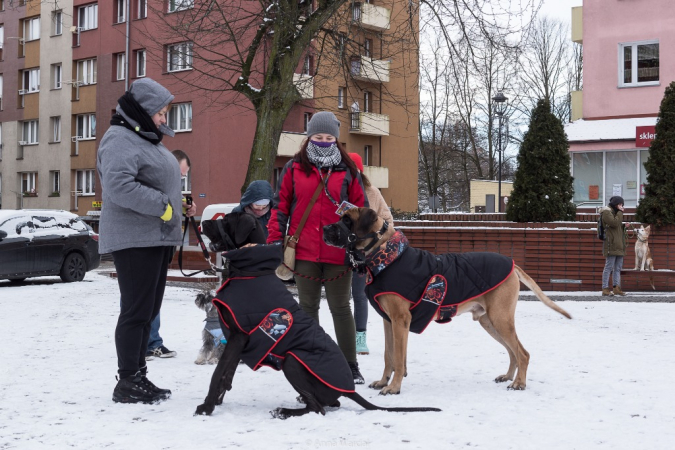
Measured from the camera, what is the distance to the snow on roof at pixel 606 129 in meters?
23.7

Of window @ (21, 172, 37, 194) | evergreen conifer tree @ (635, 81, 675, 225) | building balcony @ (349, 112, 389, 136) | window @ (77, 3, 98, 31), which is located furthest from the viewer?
window @ (21, 172, 37, 194)

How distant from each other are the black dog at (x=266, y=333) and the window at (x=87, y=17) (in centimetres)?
3581

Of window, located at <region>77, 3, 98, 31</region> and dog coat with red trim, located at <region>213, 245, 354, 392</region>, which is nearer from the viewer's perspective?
dog coat with red trim, located at <region>213, 245, 354, 392</region>

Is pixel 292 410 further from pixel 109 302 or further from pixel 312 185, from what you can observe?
pixel 109 302

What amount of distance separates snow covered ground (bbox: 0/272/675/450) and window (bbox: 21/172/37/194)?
112ft

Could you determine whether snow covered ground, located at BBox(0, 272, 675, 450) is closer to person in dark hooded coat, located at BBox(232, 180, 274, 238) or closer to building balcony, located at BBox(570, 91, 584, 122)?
person in dark hooded coat, located at BBox(232, 180, 274, 238)

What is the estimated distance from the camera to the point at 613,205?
1333 centimetres

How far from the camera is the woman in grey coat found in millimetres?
4785

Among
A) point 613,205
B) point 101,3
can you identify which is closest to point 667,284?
point 613,205

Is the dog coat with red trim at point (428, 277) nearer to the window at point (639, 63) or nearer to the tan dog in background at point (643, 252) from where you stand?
the tan dog in background at point (643, 252)

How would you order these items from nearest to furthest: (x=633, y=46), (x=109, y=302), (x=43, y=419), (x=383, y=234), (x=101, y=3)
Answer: (x=43, y=419)
(x=383, y=234)
(x=109, y=302)
(x=633, y=46)
(x=101, y=3)

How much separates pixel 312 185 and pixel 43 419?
2.35 meters

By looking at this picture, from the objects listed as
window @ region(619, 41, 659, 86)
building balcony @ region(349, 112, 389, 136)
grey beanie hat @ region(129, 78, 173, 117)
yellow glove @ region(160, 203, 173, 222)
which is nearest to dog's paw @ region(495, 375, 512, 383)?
yellow glove @ region(160, 203, 173, 222)

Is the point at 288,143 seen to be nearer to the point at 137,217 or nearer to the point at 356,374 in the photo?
the point at 356,374
